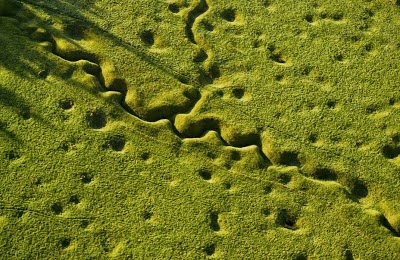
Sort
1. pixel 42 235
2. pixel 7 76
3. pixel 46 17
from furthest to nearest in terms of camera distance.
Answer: pixel 46 17 → pixel 7 76 → pixel 42 235

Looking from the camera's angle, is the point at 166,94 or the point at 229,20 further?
the point at 229,20

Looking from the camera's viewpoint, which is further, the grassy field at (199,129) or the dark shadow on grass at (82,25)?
the dark shadow on grass at (82,25)

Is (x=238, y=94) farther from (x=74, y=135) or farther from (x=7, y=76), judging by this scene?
(x=7, y=76)

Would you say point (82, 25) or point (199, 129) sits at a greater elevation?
point (82, 25)

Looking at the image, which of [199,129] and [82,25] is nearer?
[199,129]

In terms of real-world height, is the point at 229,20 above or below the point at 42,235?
above

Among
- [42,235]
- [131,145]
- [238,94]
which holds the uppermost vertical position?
[238,94]

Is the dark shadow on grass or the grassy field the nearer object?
the grassy field

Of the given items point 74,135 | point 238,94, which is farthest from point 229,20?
point 74,135
